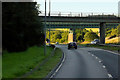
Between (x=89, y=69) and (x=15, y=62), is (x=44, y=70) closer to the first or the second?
(x=15, y=62)

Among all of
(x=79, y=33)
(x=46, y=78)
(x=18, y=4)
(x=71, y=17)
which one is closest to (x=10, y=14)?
(x=18, y=4)

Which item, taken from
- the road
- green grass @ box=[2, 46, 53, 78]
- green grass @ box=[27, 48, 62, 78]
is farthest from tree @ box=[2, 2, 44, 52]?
the road

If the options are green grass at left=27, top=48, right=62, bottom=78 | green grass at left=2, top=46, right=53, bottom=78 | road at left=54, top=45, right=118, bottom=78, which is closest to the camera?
green grass at left=2, top=46, right=53, bottom=78

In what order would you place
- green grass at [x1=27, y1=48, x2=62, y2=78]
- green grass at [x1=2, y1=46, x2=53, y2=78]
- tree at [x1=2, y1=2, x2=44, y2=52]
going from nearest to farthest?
1. tree at [x1=2, y1=2, x2=44, y2=52]
2. green grass at [x1=2, y1=46, x2=53, y2=78]
3. green grass at [x1=27, y1=48, x2=62, y2=78]

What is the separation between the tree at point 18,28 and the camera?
4734 millimetres

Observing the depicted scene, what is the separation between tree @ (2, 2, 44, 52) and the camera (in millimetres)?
4734

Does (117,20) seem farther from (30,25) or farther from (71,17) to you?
(30,25)

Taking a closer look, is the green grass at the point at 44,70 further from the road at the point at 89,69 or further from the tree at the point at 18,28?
the tree at the point at 18,28

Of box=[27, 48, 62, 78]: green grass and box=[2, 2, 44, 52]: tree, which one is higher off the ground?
box=[2, 2, 44, 52]: tree

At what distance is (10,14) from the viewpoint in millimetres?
4969

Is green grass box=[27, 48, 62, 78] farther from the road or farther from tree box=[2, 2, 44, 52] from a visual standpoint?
tree box=[2, 2, 44, 52]

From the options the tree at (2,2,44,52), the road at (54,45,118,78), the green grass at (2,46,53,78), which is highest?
the tree at (2,2,44,52)

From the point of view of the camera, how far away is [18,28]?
190 inches

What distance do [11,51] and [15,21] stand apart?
811 mm
